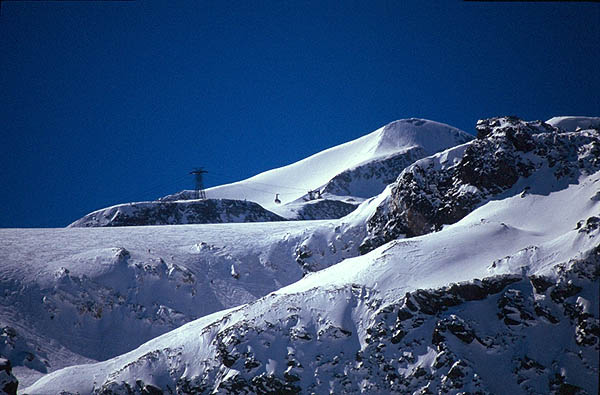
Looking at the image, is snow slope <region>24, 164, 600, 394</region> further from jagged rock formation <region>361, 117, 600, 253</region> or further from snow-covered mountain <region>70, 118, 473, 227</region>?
snow-covered mountain <region>70, 118, 473, 227</region>

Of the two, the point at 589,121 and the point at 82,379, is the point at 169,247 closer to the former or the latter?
the point at 82,379

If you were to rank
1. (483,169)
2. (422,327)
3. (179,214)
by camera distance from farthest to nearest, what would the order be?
(179,214), (483,169), (422,327)

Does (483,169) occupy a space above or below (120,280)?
above

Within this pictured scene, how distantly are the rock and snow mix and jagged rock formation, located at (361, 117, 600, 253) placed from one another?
13 cm

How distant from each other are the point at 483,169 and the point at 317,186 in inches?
4449

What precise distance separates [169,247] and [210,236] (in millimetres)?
6199

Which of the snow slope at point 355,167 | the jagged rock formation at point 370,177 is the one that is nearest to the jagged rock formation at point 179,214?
the snow slope at point 355,167

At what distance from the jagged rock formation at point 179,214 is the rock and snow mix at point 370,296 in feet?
107

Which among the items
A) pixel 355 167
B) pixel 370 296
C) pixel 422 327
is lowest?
pixel 422 327

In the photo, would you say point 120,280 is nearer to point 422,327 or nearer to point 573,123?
point 422,327

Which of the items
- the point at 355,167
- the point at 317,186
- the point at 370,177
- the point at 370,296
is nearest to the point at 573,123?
the point at 370,296

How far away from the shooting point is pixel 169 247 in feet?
192

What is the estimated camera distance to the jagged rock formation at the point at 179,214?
92.4 meters

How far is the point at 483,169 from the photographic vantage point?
150ft
